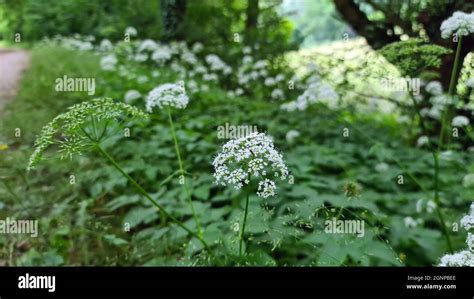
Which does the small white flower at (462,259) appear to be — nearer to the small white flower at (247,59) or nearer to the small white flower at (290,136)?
the small white flower at (290,136)

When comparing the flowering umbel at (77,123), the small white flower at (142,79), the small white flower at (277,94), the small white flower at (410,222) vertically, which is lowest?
the small white flower at (410,222)

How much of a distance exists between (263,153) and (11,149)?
5.89ft

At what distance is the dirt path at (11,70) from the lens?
397 centimetres

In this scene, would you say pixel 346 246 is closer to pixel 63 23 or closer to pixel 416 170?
pixel 416 170

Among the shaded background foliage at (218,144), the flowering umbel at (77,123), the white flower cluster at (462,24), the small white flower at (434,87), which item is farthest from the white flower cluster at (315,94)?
the flowering umbel at (77,123)

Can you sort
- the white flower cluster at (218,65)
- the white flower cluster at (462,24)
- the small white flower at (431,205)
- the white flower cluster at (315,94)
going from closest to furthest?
the white flower cluster at (462,24)
the small white flower at (431,205)
the white flower cluster at (315,94)
the white flower cluster at (218,65)

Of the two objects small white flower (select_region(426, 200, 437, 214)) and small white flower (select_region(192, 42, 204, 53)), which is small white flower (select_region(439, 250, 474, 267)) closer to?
small white flower (select_region(426, 200, 437, 214))

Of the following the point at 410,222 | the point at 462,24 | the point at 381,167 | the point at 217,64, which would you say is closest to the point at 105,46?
the point at 217,64

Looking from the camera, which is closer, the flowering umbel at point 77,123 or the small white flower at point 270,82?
the flowering umbel at point 77,123

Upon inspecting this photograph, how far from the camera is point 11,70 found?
4.63 metres

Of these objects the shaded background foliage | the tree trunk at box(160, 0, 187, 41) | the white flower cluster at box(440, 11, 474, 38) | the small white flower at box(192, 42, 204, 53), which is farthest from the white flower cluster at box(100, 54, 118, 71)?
the white flower cluster at box(440, 11, 474, 38)

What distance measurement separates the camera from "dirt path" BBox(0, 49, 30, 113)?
13.0ft

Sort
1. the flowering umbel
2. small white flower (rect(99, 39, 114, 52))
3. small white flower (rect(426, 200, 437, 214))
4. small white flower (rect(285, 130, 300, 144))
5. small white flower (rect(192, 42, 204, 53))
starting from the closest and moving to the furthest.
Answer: the flowering umbel → small white flower (rect(426, 200, 437, 214)) → small white flower (rect(285, 130, 300, 144)) → small white flower (rect(99, 39, 114, 52)) → small white flower (rect(192, 42, 204, 53))

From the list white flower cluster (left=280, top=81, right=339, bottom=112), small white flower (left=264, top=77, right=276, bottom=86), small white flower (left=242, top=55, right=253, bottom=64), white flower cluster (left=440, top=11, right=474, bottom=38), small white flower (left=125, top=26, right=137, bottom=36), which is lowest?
white flower cluster (left=280, top=81, right=339, bottom=112)
